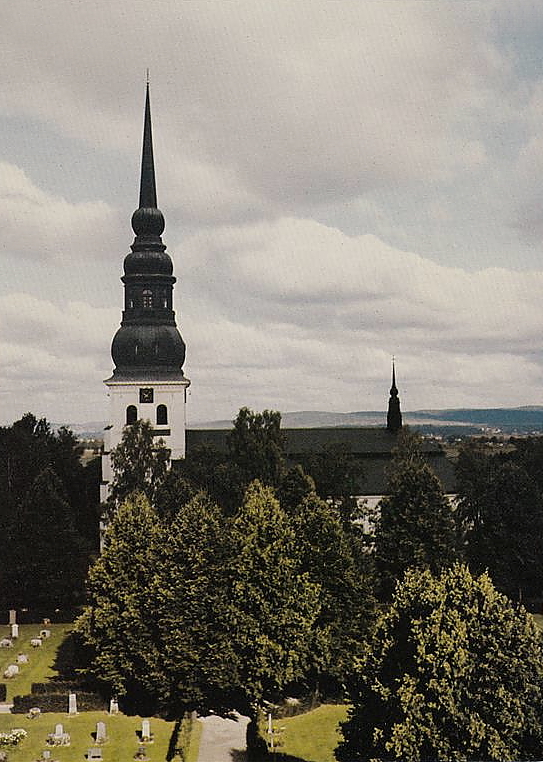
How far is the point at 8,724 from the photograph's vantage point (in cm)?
3903

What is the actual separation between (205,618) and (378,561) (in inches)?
576

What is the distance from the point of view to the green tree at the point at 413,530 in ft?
165

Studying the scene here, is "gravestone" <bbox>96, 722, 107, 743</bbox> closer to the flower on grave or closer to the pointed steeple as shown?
the flower on grave

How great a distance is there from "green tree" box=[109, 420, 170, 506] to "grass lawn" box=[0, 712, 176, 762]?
74.5 ft

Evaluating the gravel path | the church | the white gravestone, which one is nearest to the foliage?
the church

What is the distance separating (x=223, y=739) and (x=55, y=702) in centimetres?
873

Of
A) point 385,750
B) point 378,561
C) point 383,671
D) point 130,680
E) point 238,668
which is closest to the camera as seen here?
point 385,750

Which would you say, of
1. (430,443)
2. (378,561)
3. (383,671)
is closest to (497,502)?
(378,561)

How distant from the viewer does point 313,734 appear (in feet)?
126

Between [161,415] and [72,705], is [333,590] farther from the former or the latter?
[161,415]

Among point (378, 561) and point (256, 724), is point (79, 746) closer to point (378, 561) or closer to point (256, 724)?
point (256, 724)

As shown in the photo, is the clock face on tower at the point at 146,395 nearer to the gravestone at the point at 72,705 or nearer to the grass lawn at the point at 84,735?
the gravestone at the point at 72,705

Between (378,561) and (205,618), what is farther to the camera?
(378,561)

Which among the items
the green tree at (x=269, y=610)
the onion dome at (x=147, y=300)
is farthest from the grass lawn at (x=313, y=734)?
the onion dome at (x=147, y=300)
